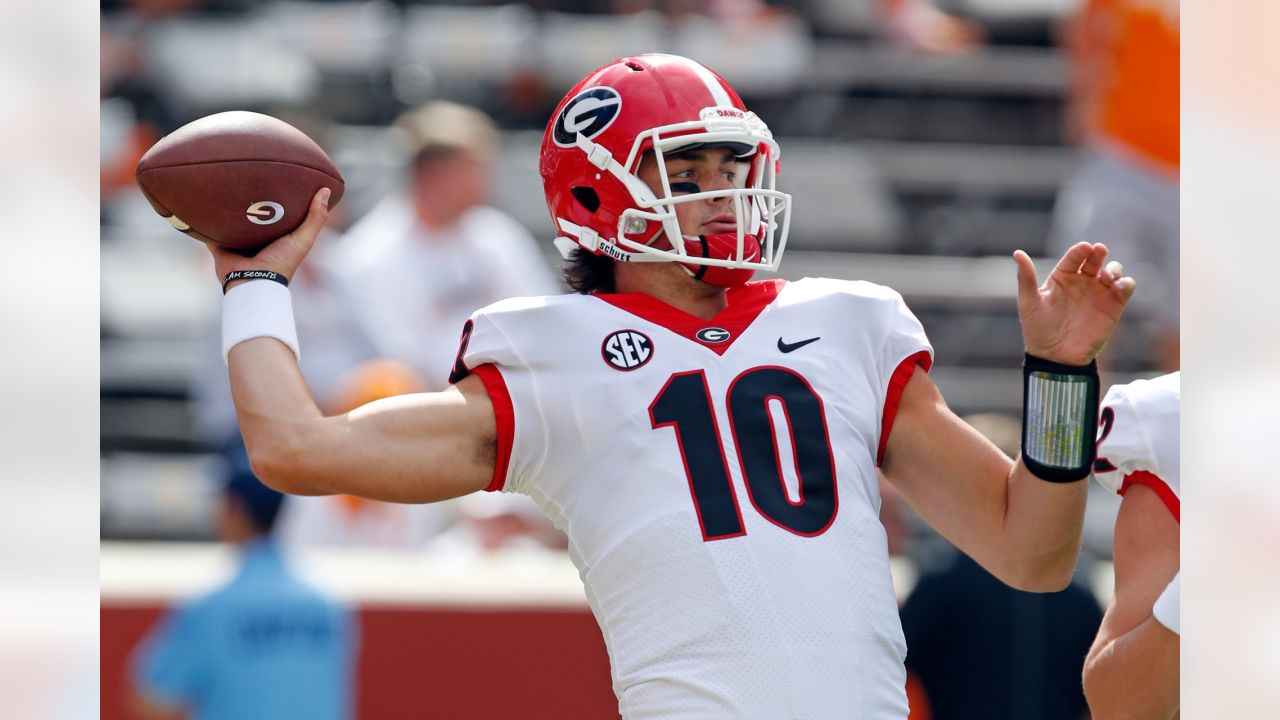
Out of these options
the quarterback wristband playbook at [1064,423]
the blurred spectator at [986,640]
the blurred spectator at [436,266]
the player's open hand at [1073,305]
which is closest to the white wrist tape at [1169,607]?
the quarterback wristband playbook at [1064,423]

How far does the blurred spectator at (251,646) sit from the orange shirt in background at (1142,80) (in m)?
3.60

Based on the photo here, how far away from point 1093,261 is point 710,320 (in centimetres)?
58

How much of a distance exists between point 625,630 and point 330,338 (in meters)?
4.15

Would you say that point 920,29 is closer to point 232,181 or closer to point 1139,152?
point 1139,152

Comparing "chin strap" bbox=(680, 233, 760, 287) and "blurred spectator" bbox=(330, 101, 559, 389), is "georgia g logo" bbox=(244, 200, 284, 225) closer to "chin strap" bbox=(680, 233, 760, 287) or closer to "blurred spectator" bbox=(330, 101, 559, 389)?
"chin strap" bbox=(680, 233, 760, 287)

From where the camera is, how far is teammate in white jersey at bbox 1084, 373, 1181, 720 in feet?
8.84

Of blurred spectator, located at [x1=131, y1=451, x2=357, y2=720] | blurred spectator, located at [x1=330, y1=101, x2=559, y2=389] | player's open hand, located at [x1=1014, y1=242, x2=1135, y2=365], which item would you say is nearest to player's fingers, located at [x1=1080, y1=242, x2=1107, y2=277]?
player's open hand, located at [x1=1014, y1=242, x2=1135, y2=365]

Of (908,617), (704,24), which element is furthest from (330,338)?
(704,24)

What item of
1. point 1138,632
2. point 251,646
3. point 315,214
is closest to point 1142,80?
point 251,646

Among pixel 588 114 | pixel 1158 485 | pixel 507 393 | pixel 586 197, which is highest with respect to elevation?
pixel 588 114

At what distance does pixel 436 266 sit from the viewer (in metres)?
6.50

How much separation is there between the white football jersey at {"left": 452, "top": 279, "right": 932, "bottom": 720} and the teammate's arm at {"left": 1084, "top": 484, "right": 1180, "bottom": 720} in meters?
0.45

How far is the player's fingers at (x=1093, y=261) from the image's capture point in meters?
2.49
